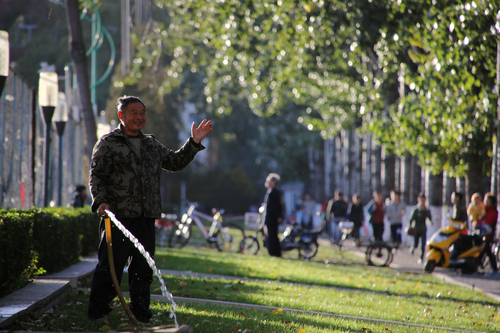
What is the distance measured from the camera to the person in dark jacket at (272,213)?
50.5 ft

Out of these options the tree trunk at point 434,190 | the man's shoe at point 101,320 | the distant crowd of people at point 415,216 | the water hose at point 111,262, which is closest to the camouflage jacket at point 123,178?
the water hose at point 111,262

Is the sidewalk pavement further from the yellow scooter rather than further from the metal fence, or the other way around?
the metal fence

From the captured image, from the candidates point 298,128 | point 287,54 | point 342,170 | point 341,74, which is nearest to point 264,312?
point 287,54

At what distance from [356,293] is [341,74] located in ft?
48.8

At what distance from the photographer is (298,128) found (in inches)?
1858

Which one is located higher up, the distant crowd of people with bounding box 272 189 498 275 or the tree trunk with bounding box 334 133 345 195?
the tree trunk with bounding box 334 133 345 195

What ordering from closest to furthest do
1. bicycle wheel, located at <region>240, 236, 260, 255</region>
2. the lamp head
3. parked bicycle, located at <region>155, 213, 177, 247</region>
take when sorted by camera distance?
the lamp head
bicycle wheel, located at <region>240, 236, 260, 255</region>
parked bicycle, located at <region>155, 213, 177, 247</region>

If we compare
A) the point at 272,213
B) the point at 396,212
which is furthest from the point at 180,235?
the point at 396,212

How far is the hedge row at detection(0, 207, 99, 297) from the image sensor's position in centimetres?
600

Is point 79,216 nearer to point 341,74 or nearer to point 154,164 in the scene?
point 154,164

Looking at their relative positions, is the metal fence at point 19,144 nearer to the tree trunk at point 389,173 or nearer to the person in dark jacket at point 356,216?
the person in dark jacket at point 356,216

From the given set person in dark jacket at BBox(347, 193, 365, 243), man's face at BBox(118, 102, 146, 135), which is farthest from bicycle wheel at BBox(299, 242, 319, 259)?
man's face at BBox(118, 102, 146, 135)

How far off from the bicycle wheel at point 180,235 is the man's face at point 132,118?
43.1 ft

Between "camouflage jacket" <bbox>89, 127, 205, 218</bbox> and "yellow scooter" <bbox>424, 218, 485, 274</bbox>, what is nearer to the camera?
"camouflage jacket" <bbox>89, 127, 205, 218</bbox>
